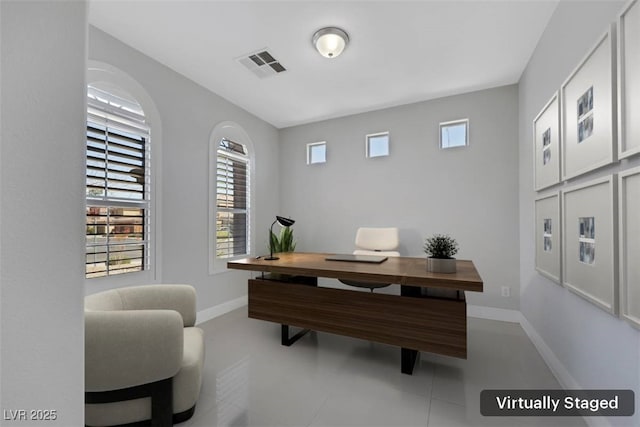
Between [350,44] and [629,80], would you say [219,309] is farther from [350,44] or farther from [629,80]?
[629,80]

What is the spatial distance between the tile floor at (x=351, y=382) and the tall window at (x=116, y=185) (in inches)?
44.5

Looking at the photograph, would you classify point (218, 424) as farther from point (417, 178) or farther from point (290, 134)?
point (290, 134)

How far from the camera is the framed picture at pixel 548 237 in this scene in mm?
1890

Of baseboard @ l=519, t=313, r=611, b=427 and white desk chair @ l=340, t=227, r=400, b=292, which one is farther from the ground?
white desk chair @ l=340, t=227, r=400, b=292

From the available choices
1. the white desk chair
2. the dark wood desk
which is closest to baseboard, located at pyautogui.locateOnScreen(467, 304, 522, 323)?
the white desk chair

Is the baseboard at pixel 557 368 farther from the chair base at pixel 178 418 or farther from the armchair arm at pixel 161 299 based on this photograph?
the armchair arm at pixel 161 299

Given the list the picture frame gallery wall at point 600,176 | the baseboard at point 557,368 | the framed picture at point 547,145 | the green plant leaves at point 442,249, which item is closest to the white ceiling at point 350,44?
the framed picture at point 547,145

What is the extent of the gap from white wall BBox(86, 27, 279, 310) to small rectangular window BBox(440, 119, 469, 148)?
9.26 feet

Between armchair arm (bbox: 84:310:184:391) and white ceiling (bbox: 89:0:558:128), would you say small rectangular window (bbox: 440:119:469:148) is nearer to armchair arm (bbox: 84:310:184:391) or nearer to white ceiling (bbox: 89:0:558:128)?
white ceiling (bbox: 89:0:558:128)

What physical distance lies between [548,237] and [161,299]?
296 centimetres

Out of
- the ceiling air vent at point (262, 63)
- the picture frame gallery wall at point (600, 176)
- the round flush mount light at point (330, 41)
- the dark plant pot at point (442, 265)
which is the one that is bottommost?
the dark plant pot at point (442, 265)

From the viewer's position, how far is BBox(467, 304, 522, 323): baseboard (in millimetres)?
3029

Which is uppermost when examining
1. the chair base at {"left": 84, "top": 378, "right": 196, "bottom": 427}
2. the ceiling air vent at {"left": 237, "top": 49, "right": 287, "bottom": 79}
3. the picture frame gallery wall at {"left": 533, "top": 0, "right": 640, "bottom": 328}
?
the ceiling air vent at {"left": 237, "top": 49, "right": 287, "bottom": 79}

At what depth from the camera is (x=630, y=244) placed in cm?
115
